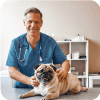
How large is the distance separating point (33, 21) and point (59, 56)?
0.38 metres

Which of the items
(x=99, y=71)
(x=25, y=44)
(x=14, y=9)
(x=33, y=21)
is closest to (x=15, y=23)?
(x=14, y=9)

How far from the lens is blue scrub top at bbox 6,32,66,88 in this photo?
2.74 feet

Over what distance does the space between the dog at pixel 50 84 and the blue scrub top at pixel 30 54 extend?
0.20 meters

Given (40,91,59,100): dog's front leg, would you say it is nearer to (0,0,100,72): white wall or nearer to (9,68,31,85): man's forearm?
(9,68,31,85): man's forearm

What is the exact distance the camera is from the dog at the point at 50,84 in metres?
0.62

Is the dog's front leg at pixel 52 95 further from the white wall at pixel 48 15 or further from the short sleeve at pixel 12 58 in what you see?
the white wall at pixel 48 15

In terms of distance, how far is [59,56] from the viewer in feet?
3.04

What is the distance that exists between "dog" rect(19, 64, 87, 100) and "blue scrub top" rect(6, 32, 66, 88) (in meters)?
0.20

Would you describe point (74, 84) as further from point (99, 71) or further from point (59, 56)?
point (99, 71)

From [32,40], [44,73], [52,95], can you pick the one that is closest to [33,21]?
[32,40]

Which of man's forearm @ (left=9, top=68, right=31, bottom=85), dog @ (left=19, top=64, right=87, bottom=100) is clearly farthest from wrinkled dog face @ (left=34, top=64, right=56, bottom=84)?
man's forearm @ (left=9, top=68, right=31, bottom=85)

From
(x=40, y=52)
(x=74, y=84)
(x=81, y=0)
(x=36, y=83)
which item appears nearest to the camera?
Result: (x=36, y=83)

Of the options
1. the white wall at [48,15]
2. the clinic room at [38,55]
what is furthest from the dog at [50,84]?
the white wall at [48,15]

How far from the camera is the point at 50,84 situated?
0.66 m
